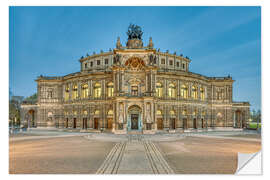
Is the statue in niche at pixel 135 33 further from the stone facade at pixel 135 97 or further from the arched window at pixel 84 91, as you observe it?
the arched window at pixel 84 91

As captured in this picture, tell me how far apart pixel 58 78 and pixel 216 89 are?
51945 mm

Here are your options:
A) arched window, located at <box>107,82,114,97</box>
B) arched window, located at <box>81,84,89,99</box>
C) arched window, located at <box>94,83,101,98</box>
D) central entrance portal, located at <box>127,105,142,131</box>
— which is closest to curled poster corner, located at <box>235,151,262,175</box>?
central entrance portal, located at <box>127,105,142,131</box>

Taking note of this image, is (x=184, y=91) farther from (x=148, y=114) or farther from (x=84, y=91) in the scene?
(x=84, y=91)

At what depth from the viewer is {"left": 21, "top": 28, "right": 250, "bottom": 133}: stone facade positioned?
39688 millimetres

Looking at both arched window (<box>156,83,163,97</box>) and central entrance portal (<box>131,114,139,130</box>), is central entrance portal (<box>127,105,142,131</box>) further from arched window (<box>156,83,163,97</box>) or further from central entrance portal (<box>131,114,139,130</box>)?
arched window (<box>156,83,163,97</box>)

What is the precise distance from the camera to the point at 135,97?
128 ft

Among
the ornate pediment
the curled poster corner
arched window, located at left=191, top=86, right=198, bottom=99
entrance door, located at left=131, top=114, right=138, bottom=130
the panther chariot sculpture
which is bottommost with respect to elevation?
entrance door, located at left=131, top=114, right=138, bottom=130

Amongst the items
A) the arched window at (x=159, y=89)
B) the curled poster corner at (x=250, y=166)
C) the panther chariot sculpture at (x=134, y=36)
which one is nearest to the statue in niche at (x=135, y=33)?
the panther chariot sculpture at (x=134, y=36)

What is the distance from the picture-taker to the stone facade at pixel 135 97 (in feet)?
130

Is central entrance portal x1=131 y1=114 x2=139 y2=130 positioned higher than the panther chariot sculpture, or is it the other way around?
the panther chariot sculpture

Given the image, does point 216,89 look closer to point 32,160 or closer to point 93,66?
point 93,66
